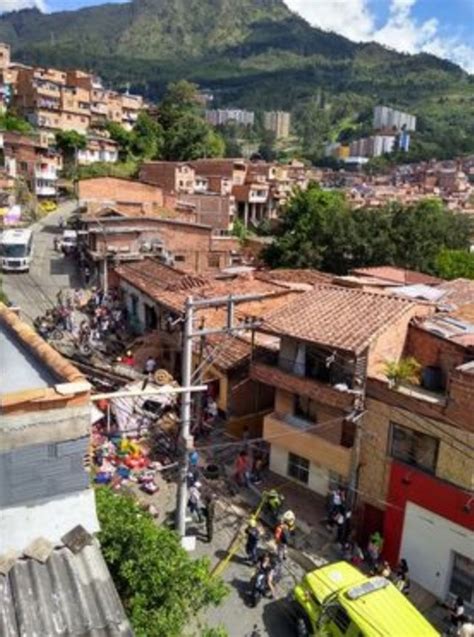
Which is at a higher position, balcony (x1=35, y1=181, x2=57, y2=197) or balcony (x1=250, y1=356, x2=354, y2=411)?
balcony (x1=35, y1=181, x2=57, y2=197)

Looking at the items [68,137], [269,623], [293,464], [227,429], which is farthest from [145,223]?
[68,137]

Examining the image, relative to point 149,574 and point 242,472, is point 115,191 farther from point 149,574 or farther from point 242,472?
point 149,574

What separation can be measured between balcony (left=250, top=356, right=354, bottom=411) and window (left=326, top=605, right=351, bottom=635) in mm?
6181

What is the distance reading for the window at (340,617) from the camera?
13.8 meters

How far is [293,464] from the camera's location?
845 inches

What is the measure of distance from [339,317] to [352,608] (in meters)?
9.44

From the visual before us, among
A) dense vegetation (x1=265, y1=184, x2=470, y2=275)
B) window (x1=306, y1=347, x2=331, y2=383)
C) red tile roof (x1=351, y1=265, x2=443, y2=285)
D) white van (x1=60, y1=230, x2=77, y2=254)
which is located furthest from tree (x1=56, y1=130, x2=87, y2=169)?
window (x1=306, y1=347, x2=331, y2=383)

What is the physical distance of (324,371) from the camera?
65.9 ft

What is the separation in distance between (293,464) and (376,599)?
7598 mm

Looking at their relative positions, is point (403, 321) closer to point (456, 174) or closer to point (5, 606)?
point (5, 606)

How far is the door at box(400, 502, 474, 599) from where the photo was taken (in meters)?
16.4

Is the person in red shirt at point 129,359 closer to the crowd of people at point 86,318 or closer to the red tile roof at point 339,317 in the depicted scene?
the crowd of people at point 86,318

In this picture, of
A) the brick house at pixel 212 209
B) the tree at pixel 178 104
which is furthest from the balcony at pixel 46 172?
the tree at pixel 178 104

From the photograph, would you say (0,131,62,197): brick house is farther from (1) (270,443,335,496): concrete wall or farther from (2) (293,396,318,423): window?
(2) (293,396,318,423): window
